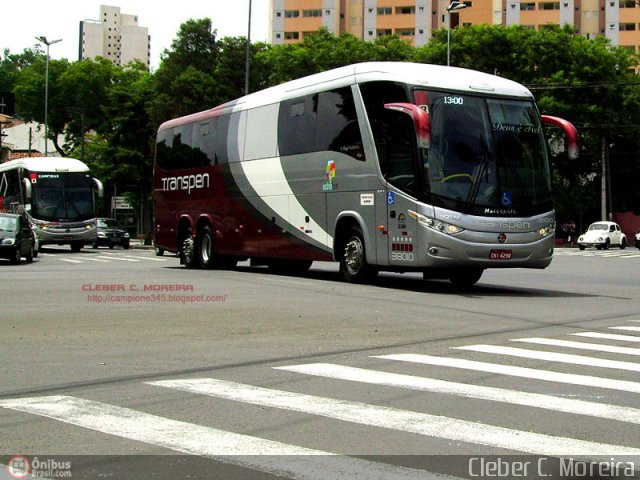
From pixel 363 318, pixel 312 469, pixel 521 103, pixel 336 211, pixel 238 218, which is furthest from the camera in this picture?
pixel 238 218

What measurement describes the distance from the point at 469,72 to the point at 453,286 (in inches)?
175

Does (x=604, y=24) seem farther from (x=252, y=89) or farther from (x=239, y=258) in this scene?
(x=239, y=258)

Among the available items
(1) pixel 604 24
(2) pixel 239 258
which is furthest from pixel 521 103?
(1) pixel 604 24

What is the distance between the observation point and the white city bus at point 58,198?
1690 inches

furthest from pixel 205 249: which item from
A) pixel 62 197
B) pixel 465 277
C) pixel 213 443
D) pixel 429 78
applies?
pixel 213 443

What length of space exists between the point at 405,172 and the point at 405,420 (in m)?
11.7

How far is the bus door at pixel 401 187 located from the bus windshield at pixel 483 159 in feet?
1.28

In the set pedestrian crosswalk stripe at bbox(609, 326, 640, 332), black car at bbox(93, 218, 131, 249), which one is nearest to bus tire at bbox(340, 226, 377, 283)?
pedestrian crosswalk stripe at bbox(609, 326, 640, 332)

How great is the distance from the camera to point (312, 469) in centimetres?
555

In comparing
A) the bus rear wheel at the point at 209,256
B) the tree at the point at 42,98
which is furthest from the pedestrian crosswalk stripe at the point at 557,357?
the tree at the point at 42,98

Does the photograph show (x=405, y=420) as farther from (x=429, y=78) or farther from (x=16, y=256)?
(x=16, y=256)

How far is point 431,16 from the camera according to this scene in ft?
361

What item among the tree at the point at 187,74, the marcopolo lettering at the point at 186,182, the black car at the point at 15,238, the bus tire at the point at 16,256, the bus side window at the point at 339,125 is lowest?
the bus tire at the point at 16,256

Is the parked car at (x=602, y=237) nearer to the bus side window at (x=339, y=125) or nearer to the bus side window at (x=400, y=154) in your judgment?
the bus side window at (x=339, y=125)
